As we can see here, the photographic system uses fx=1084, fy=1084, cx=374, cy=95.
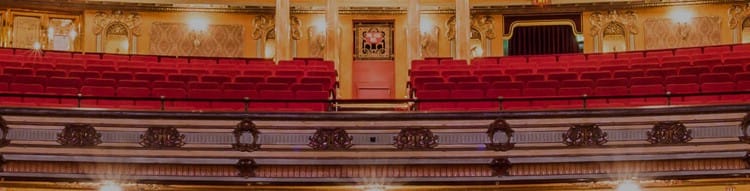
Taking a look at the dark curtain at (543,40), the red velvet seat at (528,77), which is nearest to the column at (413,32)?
the dark curtain at (543,40)

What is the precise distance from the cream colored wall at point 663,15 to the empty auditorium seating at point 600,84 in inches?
81.0

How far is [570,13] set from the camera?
1104cm

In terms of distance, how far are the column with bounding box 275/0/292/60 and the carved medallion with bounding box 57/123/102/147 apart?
12.7 feet

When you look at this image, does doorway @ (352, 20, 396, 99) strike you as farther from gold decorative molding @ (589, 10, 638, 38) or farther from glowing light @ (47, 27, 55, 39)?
glowing light @ (47, 27, 55, 39)

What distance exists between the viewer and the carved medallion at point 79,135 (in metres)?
6.48

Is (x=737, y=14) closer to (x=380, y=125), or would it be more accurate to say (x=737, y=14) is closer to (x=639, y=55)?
(x=639, y=55)

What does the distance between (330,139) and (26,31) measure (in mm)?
5314

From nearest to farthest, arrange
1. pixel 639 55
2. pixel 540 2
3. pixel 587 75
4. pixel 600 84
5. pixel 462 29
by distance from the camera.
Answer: pixel 600 84
pixel 587 75
pixel 639 55
pixel 462 29
pixel 540 2

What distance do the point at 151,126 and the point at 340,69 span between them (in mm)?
4349

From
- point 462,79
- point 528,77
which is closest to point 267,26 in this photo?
point 462,79

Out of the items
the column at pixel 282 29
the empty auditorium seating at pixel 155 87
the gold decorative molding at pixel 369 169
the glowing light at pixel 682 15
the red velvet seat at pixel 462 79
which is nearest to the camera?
the gold decorative molding at pixel 369 169

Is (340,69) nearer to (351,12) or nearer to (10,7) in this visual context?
(351,12)

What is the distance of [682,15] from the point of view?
426 inches

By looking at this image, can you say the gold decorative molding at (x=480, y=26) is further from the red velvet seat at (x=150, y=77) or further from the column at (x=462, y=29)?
the red velvet seat at (x=150, y=77)
